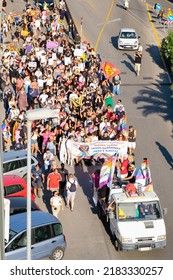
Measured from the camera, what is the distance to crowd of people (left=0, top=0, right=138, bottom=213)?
29672 millimetres

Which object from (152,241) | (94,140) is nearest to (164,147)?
(94,140)

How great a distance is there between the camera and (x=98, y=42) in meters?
47.8

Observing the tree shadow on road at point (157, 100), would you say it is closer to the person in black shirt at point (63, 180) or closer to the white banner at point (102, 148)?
the white banner at point (102, 148)

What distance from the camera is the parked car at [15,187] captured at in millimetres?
25656

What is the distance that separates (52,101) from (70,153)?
144 inches

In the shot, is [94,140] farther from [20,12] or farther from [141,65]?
[20,12]

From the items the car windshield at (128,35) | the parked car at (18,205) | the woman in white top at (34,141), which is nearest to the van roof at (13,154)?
the woman in white top at (34,141)

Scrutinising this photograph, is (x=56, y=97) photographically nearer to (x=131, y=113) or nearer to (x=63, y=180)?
(x=131, y=113)

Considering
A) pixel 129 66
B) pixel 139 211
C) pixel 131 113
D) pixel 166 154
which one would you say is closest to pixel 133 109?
pixel 131 113

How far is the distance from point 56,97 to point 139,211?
10.7 metres

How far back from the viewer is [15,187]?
2586cm

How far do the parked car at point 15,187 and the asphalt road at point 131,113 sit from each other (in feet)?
3.95

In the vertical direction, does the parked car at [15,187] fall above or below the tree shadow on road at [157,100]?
below

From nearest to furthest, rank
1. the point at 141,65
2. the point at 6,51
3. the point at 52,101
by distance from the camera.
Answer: the point at 52,101 < the point at 6,51 < the point at 141,65
